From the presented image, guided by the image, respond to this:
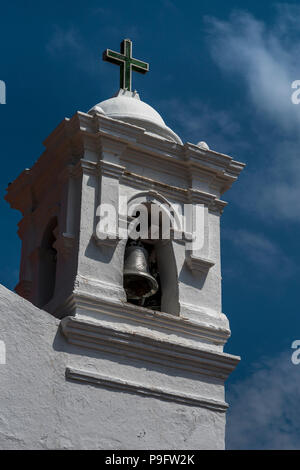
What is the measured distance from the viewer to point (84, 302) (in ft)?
42.1

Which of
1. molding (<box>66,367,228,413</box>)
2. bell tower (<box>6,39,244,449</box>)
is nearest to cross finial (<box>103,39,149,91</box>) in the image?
Result: bell tower (<box>6,39,244,449</box>)

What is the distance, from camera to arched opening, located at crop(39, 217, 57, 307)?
46.6ft

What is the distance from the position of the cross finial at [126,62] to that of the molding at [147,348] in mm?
3969

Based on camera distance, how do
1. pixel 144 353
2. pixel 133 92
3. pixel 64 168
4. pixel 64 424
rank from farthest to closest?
pixel 133 92, pixel 64 168, pixel 144 353, pixel 64 424

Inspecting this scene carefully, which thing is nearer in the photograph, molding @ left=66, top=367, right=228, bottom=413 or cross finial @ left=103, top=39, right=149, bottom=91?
molding @ left=66, top=367, right=228, bottom=413

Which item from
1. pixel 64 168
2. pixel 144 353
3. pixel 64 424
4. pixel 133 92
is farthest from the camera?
pixel 133 92

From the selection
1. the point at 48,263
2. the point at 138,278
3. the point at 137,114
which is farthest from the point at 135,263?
the point at 137,114

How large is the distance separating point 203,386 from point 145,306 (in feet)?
4.21

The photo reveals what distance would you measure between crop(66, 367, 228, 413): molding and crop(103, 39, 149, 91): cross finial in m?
4.45

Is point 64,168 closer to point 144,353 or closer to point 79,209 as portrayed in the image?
point 79,209

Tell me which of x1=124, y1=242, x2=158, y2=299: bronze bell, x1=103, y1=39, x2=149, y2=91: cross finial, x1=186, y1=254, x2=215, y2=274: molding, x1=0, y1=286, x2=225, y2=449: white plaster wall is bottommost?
x1=0, y1=286, x2=225, y2=449: white plaster wall

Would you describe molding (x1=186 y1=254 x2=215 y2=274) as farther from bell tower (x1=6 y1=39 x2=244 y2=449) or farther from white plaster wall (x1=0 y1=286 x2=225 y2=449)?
white plaster wall (x1=0 y1=286 x2=225 y2=449)

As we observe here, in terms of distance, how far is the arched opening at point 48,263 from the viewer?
46.6ft
